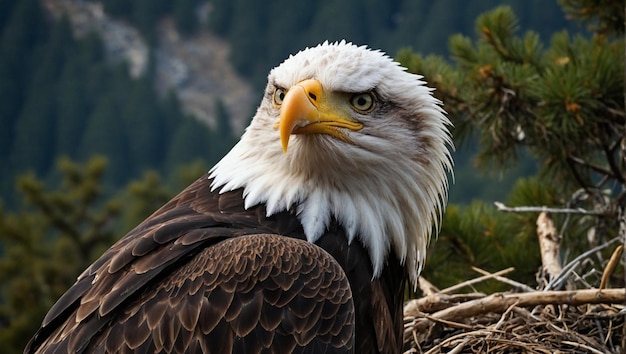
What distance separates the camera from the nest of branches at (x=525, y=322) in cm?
355

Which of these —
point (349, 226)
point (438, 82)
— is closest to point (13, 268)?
point (438, 82)

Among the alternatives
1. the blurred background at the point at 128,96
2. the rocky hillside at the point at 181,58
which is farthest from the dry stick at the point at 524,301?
the rocky hillside at the point at 181,58

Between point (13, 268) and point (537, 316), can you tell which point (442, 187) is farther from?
point (13, 268)

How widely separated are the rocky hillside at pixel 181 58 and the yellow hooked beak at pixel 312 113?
7078 centimetres

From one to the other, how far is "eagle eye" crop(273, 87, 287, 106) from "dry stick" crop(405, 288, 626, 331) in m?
1.19

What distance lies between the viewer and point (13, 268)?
2072 cm

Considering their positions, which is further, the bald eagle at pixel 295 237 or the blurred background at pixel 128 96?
the blurred background at pixel 128 96

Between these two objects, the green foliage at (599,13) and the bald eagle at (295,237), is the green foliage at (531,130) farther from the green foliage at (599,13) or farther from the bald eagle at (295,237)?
the bald eagle at (295,237)

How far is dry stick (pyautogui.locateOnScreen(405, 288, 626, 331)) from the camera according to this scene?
3.56 metres

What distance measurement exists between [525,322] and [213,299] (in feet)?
5.02

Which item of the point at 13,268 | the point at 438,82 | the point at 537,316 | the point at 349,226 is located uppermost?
the point at 438,82

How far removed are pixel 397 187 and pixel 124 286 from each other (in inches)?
43.4

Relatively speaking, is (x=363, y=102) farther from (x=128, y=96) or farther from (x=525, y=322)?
(x=128, y=96)

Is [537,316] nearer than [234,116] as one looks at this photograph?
Yes
